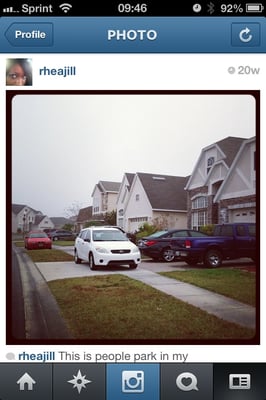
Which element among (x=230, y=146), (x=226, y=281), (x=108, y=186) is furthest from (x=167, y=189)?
(x=226, y=281)

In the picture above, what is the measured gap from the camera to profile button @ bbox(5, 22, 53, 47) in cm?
243

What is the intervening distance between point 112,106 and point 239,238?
1.20 metres

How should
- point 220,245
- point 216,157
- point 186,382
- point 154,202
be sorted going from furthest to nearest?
point 154,202, point 220,245, point 216,157, point 186,382

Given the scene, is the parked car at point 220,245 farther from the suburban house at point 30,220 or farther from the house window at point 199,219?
the suburban house at point 30,220

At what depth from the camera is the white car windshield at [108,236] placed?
269 centimetres

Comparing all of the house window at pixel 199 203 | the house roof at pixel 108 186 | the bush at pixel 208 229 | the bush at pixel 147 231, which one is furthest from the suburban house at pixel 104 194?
the bush at pixel 208 229

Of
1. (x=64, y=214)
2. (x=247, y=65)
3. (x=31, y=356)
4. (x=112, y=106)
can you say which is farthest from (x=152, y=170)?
(x=31, y=356)

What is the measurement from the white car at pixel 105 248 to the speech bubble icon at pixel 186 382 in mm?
738

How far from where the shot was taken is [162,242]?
263 cm

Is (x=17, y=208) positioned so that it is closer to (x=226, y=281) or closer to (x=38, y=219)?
(x=38, y=219)

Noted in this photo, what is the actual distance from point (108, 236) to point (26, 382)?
1055mm

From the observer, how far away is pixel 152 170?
2.60 m

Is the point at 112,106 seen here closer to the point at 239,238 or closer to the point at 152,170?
the point at 152,170
